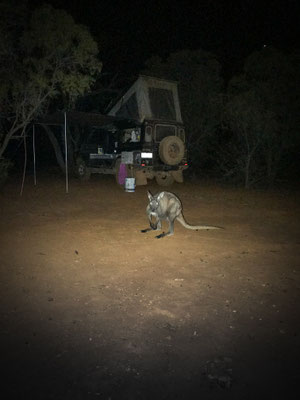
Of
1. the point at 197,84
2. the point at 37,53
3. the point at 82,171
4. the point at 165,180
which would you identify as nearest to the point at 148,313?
the point at 37,53

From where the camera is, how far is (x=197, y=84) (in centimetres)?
1825

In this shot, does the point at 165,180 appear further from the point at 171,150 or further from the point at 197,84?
the point at 197,84

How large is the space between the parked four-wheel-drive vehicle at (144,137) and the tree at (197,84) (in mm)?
4416

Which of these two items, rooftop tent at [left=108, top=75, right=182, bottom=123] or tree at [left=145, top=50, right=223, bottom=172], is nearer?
rooftop tent at [left=108, top=75, right=182, bottom=123]

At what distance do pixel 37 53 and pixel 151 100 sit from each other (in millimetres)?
4683

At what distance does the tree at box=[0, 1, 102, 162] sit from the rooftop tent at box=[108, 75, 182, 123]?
83.6 inches

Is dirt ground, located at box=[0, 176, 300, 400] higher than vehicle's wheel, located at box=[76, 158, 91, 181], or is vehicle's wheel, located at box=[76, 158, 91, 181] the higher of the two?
vehicle's wheel, located at box=[76, 158, 91, 181]

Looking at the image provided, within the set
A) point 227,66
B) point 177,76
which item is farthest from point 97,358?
point 227,66

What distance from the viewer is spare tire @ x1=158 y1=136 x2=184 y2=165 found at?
12.1 metres

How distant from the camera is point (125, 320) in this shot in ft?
10.6

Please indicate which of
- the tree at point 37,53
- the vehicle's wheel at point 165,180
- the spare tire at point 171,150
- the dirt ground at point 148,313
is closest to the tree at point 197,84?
the vehicle's wheel at point 165,180

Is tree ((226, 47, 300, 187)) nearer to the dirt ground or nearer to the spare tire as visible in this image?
the spare tire

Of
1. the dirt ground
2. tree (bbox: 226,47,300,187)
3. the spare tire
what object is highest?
tree (bbox: 226,47,300,187)

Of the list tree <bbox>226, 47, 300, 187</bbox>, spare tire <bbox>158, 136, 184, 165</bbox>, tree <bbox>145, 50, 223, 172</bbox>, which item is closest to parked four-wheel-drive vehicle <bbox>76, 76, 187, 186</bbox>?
spare tire <bbox>158, 136, 184, 165</bbox>
